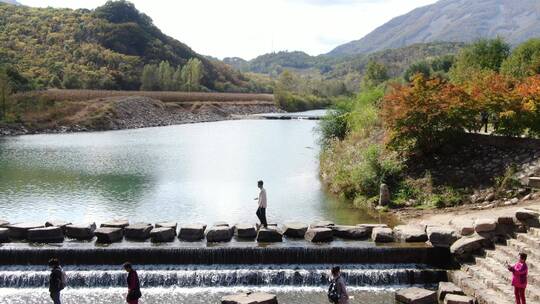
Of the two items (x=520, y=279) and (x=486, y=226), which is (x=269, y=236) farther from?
(x=520, y=279)

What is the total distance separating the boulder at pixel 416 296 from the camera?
15969 mm

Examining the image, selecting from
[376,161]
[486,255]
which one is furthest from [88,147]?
[486,255]

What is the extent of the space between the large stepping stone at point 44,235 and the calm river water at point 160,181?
5245 mm

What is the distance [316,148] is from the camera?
5475 cm

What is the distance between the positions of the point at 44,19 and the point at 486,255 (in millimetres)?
172808

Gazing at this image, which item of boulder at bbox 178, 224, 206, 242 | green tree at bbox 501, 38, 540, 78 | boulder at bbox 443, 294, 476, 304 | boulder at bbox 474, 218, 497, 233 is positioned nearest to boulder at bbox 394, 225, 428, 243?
boulder at bbox 474, 218, 497, 233

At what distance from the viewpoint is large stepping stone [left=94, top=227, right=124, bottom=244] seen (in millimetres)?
19578

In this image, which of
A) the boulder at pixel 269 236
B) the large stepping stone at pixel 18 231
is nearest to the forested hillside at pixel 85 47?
the large stepping stone at pixel 18 231

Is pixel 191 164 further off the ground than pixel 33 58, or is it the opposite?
pixel 33 58

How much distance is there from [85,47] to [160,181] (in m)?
123

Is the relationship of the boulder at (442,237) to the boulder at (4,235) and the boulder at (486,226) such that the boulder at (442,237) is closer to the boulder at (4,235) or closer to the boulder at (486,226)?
the boulder at (486,226)

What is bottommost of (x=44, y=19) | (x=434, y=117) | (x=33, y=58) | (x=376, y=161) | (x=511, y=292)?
(x=511, y=292)

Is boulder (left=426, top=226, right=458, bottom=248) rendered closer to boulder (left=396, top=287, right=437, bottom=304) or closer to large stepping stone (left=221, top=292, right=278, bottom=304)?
boulder (left=396, top=287, right=437, bottom=304)

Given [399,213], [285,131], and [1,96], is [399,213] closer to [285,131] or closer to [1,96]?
[285,131]
